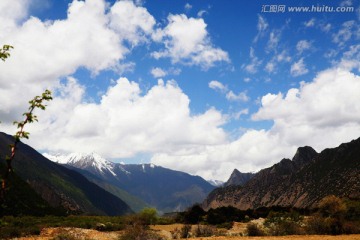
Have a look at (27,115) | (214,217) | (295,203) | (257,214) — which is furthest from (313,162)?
(27,115)

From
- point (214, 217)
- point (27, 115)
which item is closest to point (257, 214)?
point (214, 217)

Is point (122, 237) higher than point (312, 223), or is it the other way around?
point (312, 223)

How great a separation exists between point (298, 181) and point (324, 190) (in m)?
36.4

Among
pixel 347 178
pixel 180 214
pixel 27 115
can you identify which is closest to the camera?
pixel 27 115

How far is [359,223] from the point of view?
30562mm

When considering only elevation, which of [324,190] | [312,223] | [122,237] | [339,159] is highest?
[339,159]

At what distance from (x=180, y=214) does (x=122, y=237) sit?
114ft

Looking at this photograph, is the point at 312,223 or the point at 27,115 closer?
the point at 27,115

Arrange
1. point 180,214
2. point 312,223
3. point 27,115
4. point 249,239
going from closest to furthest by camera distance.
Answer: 1. point 27,115
2. point 249,239
3. point 312,223
4. point 180,214

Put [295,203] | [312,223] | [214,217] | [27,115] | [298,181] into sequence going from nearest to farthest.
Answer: [27,115]
[312,223]
[214,217]
[295,203]
[298,181]

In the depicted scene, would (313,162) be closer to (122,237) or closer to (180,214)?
(180,214)

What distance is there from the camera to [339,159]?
152375 mm

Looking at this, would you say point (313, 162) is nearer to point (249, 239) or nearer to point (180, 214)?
point (180, 214)

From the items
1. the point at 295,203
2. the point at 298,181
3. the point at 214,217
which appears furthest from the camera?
the point at 298,181
